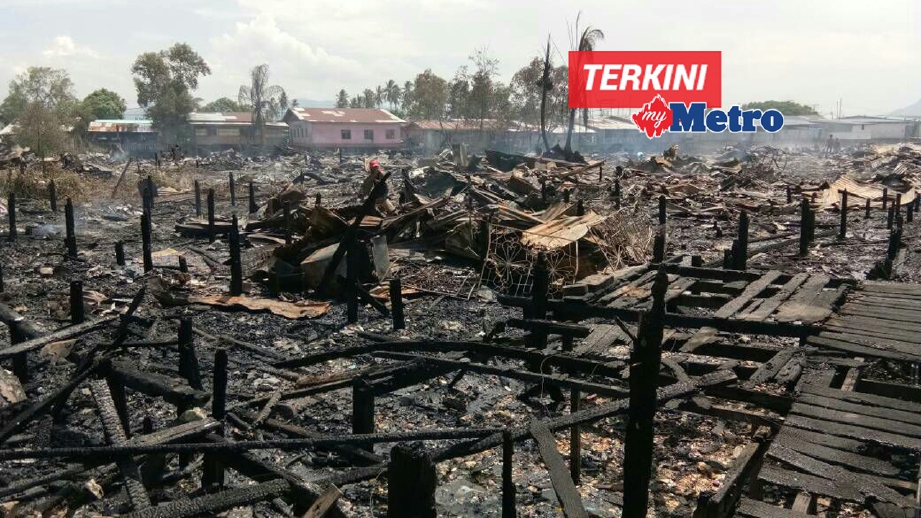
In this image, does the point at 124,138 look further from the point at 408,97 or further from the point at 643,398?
the point at 643,398

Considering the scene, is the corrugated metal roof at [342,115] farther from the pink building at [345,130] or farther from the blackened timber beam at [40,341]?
the blackened timber beam at [40,341]

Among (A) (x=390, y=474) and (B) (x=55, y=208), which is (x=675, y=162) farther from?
(A) (x=390, y=474)

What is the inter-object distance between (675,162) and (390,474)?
36144 mm

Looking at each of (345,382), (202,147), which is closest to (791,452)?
(345,382)

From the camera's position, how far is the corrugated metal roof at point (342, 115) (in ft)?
202

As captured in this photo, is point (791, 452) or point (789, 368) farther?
point (789, 368)

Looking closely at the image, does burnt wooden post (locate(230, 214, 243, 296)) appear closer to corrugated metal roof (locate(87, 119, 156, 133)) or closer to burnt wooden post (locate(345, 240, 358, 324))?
burnt wooden post (locate(345, 240, 358, 324))

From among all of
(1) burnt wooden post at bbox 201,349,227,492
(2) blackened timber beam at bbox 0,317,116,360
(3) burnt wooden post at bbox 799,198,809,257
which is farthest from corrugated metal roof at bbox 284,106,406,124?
(1) burnt wooden post at bbox 201,349,227,492

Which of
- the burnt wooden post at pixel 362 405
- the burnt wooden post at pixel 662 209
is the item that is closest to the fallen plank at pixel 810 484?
the burnt wooden post at pixel 362 405

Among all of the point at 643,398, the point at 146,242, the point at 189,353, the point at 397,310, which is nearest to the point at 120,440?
the point at 189,353

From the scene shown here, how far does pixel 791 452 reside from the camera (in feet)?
11.5

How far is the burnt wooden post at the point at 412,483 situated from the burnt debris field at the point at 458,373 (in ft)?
0.03

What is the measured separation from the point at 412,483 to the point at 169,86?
205 ft

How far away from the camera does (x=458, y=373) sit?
24.8 feet
